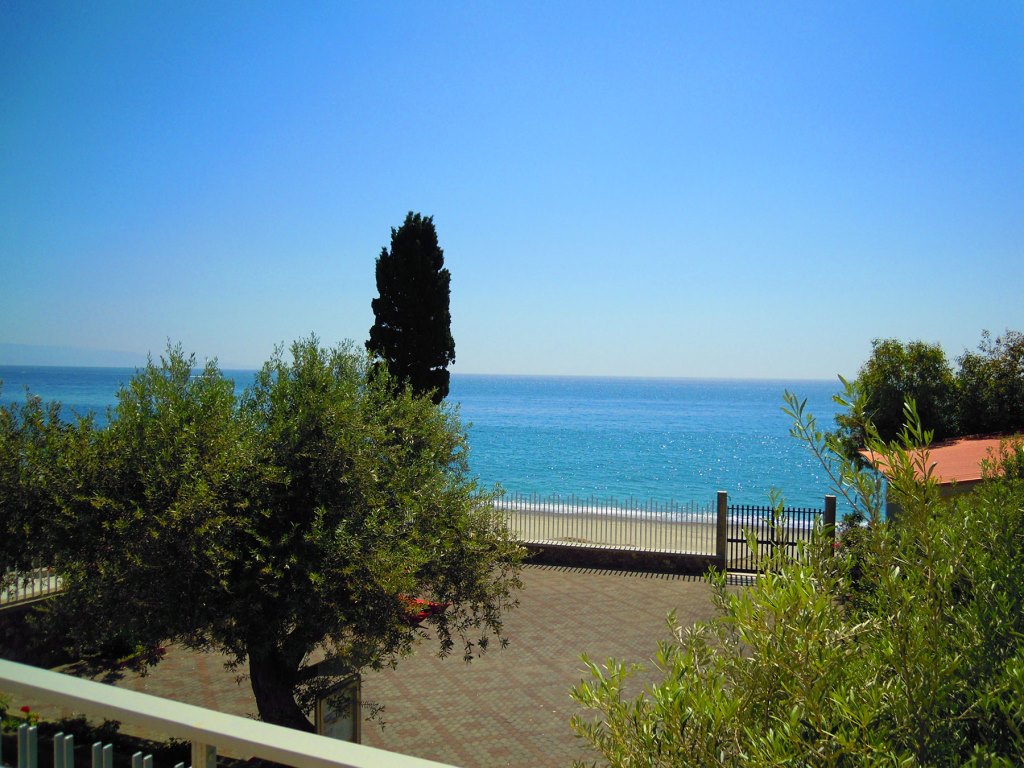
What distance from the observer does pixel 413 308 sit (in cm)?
2138

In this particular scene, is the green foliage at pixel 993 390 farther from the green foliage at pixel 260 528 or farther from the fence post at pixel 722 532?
the green foliage at pixel 260 528

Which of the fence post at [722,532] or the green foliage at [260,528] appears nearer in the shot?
the green foliage at [260,528]

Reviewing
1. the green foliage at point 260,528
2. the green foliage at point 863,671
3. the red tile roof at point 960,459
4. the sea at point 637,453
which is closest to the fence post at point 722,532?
the sea at point 637,453

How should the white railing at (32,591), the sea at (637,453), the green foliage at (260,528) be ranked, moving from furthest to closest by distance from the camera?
the sea at (637,453)
the white railing at (32,591)
the green foliage at (260,528)

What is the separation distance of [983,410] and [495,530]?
21409mm

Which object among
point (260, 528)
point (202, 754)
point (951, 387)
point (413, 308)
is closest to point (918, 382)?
point (951, 387)

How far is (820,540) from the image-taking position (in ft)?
11.0

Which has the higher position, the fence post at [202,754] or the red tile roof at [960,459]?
the fence post at [202,754]

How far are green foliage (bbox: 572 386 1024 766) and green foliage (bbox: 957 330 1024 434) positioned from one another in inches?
991

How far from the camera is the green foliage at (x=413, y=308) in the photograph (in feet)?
70.0

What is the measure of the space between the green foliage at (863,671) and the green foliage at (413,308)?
730 inches

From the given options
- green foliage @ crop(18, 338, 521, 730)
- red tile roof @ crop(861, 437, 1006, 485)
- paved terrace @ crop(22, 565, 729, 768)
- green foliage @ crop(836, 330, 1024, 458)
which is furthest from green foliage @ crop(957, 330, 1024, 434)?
green foliage @ crop(18, 338, 521, 730)

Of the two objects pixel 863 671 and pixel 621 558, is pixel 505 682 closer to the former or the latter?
pixel 621 558

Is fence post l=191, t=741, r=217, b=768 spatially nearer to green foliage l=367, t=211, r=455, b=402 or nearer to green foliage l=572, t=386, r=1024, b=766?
green foliage l=572, t=386, r=1024, b=766
